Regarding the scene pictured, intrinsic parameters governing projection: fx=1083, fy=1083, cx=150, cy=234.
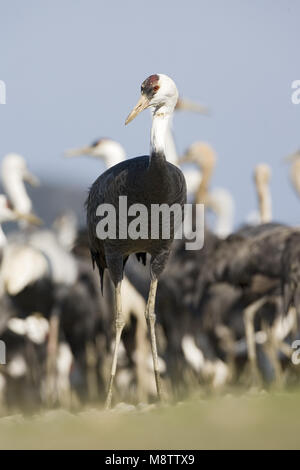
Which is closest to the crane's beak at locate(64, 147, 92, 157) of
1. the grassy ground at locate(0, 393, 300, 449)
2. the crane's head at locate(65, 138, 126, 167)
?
the crane's head at locate(65, 138, 126, 167)

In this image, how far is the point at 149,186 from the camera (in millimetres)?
8688

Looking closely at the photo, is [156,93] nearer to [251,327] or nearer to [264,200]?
[251,327]

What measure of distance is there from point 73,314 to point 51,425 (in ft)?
27.6

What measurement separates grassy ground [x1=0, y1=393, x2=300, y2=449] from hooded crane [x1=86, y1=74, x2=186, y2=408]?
71.4 inches

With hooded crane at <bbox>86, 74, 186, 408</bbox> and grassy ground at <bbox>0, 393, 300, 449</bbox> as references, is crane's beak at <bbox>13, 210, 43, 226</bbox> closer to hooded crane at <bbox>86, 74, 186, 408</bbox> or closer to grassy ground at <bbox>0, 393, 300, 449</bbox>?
hooded crane at <bbox>86, 74, 186, 408</bbox>

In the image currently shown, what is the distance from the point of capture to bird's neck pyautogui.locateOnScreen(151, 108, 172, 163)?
28.7ft

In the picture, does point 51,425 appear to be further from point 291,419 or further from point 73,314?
point 73,314

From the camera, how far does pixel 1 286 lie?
15.1 metres

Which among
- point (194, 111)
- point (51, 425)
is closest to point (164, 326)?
point (194, 111)

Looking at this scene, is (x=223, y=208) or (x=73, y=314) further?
(x=223, y=208)

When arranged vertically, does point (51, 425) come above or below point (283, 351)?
below
